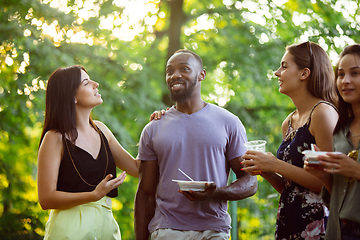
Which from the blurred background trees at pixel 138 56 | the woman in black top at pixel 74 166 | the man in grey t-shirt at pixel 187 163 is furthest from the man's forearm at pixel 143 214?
the blurred background trees at pixel 138 56

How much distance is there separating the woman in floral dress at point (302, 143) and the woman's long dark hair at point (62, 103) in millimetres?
1325

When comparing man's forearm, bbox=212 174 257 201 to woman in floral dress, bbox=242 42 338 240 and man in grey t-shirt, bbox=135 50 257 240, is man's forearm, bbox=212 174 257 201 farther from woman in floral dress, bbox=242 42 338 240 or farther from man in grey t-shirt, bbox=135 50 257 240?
woman in floral dress, bbox=242 42 338 240

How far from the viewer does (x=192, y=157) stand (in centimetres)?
260

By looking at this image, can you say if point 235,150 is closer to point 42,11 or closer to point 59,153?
point 59,153

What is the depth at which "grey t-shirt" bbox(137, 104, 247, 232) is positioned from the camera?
8.29ft

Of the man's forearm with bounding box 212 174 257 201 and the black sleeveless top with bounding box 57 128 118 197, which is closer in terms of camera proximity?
the man's forearm with bounding box 212 174 257 201

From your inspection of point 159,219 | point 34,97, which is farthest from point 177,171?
point 34,97

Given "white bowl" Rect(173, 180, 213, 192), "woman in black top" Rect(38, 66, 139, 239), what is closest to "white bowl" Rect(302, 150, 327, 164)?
"white bowl" Rect(173, 180, 213, 192)

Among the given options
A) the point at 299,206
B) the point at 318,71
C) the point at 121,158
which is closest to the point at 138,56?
the point at 121,158

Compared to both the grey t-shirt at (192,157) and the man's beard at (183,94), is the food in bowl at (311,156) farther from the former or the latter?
the man's beard at (183,94)

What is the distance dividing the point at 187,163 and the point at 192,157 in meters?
0.06

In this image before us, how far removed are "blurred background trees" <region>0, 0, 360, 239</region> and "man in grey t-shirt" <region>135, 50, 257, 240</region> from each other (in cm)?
275

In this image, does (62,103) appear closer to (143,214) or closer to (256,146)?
(143,214)

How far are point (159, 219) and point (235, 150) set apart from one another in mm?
745
